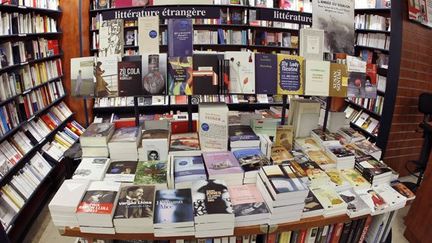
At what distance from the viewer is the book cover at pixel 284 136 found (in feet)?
6.73

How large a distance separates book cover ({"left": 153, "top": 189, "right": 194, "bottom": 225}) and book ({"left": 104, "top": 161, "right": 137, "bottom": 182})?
25 centimetres

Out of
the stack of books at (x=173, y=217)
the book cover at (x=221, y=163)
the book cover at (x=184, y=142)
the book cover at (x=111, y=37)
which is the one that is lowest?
the stack of books at (x=173, y=217)

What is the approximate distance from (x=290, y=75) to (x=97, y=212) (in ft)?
4.79

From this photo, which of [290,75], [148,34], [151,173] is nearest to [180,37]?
[148,34]

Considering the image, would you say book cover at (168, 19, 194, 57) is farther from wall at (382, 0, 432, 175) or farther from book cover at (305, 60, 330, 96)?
wall at (382, 0, 432, 175)

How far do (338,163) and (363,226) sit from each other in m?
0.42

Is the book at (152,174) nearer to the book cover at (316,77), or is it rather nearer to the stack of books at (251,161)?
the stack of books at (251,161)

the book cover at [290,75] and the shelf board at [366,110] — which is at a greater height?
the book cover at [290,75]

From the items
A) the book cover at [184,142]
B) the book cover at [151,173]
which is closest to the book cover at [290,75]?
the book cover at [184,142]

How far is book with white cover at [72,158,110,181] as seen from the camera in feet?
5.21

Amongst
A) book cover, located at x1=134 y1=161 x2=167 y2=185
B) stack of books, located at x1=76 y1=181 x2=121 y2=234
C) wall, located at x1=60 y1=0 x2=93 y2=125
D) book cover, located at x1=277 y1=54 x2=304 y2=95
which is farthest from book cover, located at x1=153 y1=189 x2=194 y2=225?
wall, located at x1=60 y1=0 x2=93 y2=125

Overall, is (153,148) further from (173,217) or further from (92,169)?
(173,217)

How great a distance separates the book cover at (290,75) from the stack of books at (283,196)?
0.65 metres

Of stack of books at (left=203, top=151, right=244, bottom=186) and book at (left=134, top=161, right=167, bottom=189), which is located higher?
stack of books at (left=203, top=151, right=244, bottom=186)
